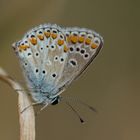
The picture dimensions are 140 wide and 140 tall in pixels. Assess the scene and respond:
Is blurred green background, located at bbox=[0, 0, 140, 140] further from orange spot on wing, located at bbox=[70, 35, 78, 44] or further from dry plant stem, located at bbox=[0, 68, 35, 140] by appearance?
dry plant stem, located at bbox=[0, 68, 35, 140]

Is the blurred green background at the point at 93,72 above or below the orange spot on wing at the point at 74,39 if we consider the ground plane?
below

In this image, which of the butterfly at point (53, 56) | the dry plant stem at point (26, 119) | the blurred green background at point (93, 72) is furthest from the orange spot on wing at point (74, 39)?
the blurred green background at point (93, 72)

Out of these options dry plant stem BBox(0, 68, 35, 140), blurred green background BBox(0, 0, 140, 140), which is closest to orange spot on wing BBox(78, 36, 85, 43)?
dry plant stem BBox(0, 68, 35, 140)

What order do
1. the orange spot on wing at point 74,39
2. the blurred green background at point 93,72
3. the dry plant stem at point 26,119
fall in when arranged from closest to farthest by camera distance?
the dry plant stem at point 26,119 → the orange spot on wing at point 74,39 → the blurred green background at point 93,72

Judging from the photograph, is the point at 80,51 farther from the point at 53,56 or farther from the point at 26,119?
the point at 26,119

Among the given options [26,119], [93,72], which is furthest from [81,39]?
[93,72]

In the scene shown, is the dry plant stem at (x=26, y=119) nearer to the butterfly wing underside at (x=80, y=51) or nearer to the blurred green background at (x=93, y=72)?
the butterfly wing underside at (x=80, y=51)
